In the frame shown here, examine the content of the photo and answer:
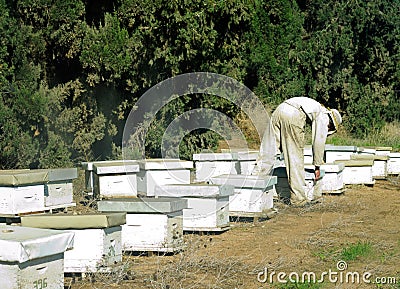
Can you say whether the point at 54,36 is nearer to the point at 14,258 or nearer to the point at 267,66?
the point at 14,258

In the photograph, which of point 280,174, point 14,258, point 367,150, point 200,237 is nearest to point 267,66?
point 367,150

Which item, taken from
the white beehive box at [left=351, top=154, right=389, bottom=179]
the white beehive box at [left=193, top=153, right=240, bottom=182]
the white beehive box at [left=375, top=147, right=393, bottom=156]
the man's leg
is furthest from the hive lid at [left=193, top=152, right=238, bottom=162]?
the white beehive box at [left=375, top=147, right=393, bottom=156]

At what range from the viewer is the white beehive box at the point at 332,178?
816 cm

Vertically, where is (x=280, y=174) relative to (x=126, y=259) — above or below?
above

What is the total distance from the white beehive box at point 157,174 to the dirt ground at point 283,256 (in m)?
0.85

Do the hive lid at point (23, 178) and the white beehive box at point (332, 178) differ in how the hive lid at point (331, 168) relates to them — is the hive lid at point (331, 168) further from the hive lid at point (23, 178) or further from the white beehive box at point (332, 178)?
the hive lid at point (23, 178)

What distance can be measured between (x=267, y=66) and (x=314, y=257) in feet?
32.9

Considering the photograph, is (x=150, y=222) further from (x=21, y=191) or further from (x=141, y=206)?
(x=21, y=191)

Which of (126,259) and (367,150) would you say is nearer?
(126,259)

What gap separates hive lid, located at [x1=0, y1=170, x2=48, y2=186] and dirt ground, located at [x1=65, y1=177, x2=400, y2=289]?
1199 mm

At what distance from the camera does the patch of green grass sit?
4.86 metres

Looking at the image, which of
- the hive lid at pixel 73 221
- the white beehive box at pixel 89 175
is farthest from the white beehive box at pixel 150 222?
the white beehive box at pixel 89 175

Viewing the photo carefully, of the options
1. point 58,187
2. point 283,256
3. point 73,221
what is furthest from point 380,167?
point 73,221

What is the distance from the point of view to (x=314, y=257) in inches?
194
